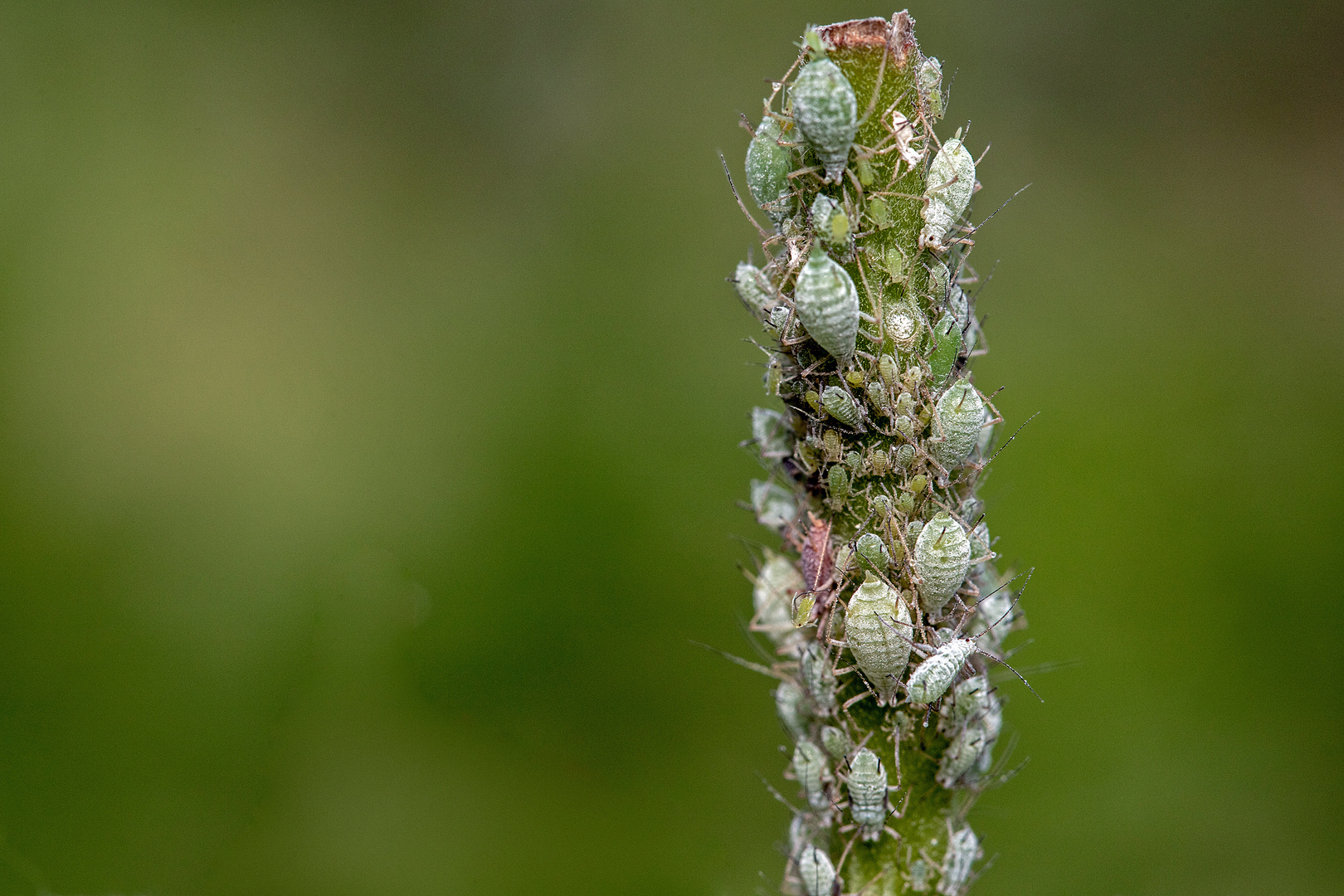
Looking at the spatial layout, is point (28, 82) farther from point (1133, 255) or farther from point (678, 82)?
point (1133, 255)

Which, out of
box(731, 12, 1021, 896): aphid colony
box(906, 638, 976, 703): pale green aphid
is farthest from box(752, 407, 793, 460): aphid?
box(906, 638, 976, 703): pale green aphid

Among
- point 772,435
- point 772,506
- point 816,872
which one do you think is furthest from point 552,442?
point 816,872

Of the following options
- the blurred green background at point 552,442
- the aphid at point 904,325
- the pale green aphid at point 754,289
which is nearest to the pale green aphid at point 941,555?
the aphid at point 904,325

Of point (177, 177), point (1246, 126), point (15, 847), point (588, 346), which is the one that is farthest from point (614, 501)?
point (1246, 126)

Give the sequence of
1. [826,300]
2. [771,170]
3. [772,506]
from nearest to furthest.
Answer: [826,300] → [771,170] → [772,506]

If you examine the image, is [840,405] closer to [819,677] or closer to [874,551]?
[874,551]

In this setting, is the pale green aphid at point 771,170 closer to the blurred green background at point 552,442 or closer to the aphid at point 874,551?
the aphid at point 874,551
